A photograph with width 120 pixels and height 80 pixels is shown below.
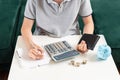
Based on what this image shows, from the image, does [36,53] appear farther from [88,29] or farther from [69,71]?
[88,29]

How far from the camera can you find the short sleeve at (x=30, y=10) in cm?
131

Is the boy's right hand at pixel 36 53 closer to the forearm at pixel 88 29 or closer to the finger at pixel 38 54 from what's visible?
the finger at pixel 38 54

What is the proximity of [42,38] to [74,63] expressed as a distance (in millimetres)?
288

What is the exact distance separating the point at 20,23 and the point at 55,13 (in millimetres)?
491

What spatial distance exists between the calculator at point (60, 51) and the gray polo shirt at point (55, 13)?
17 centimetres

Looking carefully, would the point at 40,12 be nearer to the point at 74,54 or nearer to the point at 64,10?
the point at 64,10

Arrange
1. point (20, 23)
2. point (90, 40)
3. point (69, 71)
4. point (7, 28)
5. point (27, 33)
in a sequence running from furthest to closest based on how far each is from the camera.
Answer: point (20, 23), point (7, 28), point (27, 33), point (90, 40), point (69, 71)

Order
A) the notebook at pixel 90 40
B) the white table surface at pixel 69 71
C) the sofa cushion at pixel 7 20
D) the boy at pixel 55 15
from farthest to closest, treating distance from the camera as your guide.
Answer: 1. the sofa cushion at pixel 7 20
2. the boy at pixel 55 15
3. the notebook at pixel 90 40
4. the white table surface at pixel 69 71

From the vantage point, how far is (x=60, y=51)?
1.12 meters

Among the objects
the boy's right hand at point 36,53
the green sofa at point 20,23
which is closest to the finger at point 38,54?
the boy's right hand at point 36,53

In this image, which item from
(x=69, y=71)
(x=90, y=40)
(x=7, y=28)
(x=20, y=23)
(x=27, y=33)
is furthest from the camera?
(x=20, y=23)

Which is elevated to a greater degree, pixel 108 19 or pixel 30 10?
pixel 30 10

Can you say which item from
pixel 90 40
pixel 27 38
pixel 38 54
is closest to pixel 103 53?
pixel 90 40

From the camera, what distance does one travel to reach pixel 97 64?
3.58 ft
